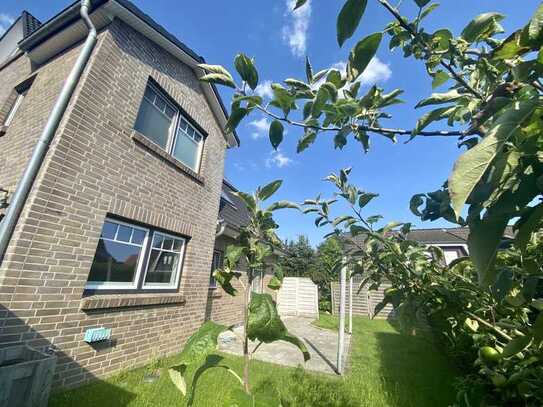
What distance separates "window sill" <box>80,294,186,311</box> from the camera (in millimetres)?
3520

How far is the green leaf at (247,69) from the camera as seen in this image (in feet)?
2.80

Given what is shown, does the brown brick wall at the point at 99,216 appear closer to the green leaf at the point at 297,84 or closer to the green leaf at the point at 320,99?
the green leaf at the point at 297,84

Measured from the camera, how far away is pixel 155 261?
4750mm

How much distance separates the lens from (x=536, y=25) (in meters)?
0.52

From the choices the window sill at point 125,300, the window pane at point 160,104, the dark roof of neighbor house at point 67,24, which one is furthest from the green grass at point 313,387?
the window pane at point 160,104

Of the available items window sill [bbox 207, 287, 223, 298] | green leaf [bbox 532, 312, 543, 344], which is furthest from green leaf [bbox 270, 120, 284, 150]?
window sill [bbox 207, 287, 223, 298]

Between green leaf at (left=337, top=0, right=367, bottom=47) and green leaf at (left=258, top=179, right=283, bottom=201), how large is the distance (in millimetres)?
627

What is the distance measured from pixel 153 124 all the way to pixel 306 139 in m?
4.96

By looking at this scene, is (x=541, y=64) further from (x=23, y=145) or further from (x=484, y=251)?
(x=23, y=145)

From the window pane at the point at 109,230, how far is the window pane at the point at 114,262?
9 cm

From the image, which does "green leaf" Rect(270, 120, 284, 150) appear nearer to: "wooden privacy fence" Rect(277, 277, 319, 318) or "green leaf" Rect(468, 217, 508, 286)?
"green leaf" Rect(468, 217, 508, 286)

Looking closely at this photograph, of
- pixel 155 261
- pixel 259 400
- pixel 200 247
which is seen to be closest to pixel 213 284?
pixel 200 247

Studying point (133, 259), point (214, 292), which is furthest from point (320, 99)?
point (214, 292)

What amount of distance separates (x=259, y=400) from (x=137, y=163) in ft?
15.3
